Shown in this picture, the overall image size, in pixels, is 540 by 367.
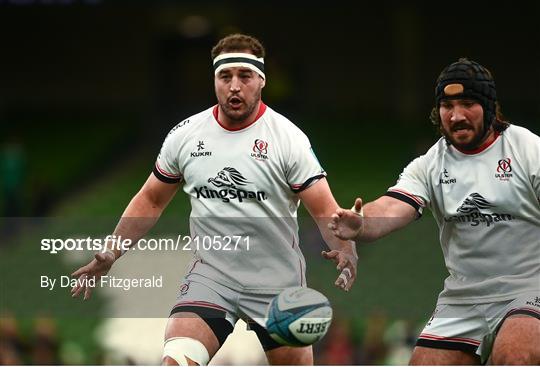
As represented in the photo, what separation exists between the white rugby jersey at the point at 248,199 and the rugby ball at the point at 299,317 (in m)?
0.36

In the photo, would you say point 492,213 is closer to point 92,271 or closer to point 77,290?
point 92,271

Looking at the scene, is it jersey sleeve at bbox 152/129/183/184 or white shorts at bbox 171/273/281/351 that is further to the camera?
jersey sleeve at bbox 152/129/183/184

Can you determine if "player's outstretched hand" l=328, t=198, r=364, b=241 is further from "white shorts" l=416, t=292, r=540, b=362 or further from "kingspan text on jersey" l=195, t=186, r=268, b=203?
"white shorts" l=416, t=292, r=540, b=362

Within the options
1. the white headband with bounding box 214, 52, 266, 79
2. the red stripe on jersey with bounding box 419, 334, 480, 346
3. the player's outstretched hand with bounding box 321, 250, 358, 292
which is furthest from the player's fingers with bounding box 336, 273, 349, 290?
the white headband with bounding box 214, 52, 266, 79

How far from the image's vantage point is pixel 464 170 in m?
7.16

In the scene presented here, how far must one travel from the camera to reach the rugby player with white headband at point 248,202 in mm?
7328

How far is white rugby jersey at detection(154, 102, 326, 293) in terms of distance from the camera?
7.34m

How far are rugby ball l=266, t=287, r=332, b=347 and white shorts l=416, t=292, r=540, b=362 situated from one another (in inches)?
27.2

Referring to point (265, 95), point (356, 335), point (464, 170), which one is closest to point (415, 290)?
point (464, 170)

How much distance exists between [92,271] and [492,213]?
7.72 feet

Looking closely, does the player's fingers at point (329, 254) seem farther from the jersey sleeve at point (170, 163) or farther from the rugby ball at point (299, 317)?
the jersey sleeve at point (170, 163)

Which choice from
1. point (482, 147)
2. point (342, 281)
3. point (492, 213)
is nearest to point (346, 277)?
point (342, 281)

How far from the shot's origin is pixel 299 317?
6883 millimetres

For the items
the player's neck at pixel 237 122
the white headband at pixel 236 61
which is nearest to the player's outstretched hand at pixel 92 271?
the player's neck at pixel 237 122
